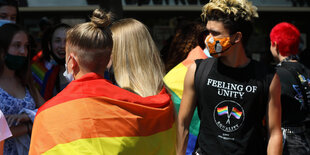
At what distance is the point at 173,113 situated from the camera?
2605 mm

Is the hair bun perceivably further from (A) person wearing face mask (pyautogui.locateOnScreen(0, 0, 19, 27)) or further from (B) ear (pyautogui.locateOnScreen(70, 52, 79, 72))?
(A) person wearing face mask (pyautogui.locateOnScreen(0, 0, 19, 27))

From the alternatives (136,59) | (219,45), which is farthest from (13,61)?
(219,45)

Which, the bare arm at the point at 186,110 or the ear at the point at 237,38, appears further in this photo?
the bare arm at the point at 186,110

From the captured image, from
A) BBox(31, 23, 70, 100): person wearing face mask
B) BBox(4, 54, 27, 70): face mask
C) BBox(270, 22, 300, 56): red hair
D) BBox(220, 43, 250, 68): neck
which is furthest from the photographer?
BBox(31, 23, 70, 100): person wearing face mask

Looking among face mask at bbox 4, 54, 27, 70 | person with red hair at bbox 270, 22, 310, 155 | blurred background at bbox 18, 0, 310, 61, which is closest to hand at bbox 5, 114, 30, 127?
face mask at bbox 4, 54, 27, 70

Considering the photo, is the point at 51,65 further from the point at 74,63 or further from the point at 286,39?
the point at 286,39

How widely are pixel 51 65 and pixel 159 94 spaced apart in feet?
8.43

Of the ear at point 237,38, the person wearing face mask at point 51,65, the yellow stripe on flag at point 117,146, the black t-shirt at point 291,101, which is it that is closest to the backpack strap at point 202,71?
the ear at point 237,38

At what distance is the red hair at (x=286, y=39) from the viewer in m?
3.91

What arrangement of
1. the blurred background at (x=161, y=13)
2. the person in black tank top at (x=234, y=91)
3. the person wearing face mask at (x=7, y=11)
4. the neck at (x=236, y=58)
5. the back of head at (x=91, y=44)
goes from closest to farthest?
1. the back of head at (x=91, y=44)
2. the person in black tank top at (x=234, y=91)
3. the neck at (x=236, y=58)
4. the person wearing face mask at (x=7, y=11)
5. the blurred background at (x=161, y=13)

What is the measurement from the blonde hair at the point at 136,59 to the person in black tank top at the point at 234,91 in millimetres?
381

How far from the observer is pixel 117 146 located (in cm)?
221

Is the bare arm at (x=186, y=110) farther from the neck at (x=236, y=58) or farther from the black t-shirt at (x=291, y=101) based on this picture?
the black t-shirt at (x=291, y=101)

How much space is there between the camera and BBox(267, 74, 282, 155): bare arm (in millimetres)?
2705
